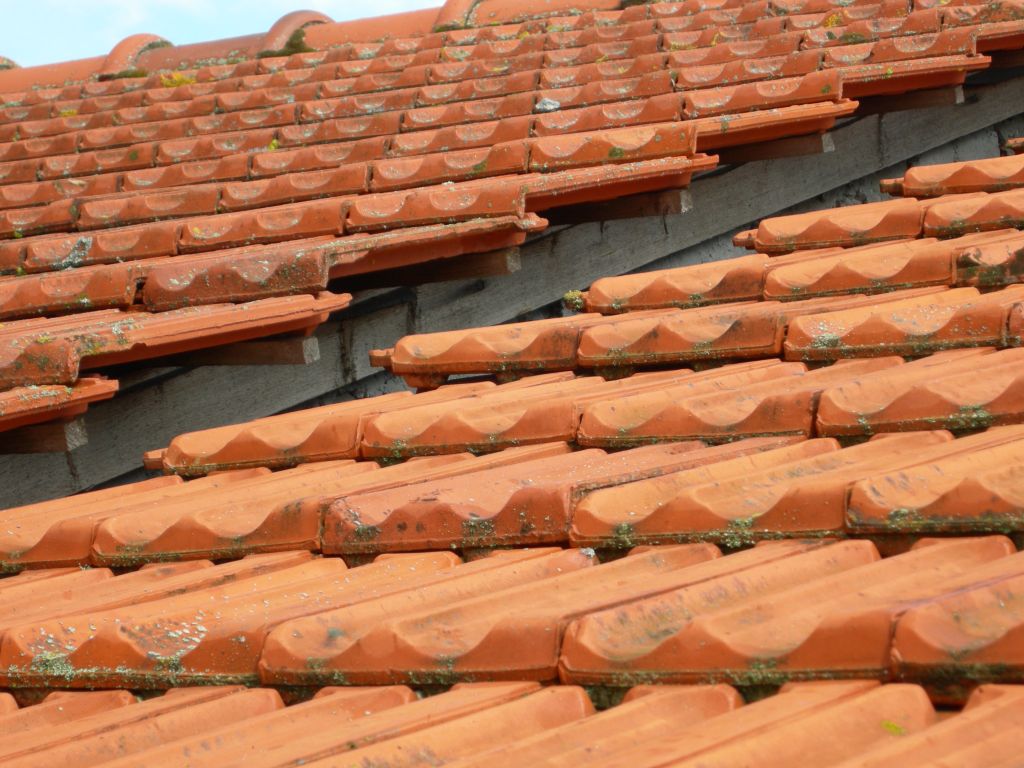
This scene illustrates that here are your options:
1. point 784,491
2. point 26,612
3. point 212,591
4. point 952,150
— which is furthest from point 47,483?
point 952,150

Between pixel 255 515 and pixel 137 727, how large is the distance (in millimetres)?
789

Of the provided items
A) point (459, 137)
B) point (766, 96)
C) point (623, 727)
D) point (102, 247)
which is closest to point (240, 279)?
point (102, 247)

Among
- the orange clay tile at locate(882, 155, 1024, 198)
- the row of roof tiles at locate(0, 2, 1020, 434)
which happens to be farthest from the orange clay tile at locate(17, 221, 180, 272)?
the orange clay tile at locate(882, 155, 1024, 198)

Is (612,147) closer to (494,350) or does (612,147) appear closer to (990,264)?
(494,350)

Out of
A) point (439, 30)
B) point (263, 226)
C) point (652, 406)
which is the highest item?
point (439, 30)

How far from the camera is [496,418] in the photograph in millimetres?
2965

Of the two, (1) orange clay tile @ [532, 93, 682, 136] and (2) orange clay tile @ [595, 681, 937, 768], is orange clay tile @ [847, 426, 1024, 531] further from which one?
(1) orange clay tile @ [532, 93, 682, 136]

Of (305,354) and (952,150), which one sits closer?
(305,354)

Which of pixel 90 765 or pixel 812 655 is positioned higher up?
pixel 812 655

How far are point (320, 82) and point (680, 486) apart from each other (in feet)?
15.1

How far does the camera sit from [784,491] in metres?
2.10

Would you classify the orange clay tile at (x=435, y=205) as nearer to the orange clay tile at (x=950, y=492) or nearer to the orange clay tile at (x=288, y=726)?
the orange clay tile at (x=950, y=492)

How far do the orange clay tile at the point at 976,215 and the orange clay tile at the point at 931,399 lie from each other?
104 cm

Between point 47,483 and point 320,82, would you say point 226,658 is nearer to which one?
point 47,483
